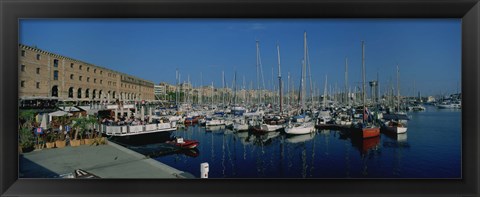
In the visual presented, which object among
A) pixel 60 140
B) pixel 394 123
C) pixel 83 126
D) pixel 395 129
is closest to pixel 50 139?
pixel 60 140

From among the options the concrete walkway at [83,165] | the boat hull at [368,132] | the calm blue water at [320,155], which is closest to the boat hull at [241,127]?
the calm blue water at [320,155]

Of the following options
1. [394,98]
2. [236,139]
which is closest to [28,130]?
[236,139]

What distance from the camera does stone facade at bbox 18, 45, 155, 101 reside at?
1769 mm

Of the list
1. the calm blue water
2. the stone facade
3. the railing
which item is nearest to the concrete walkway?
the stone facade

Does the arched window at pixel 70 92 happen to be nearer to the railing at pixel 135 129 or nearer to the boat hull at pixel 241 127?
the railing at pixel 135 129

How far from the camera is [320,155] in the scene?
18.3ft

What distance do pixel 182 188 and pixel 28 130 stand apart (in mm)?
1331

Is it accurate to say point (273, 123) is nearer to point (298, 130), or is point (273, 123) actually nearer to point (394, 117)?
point (298, 130)

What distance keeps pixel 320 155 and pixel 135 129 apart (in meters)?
3.67

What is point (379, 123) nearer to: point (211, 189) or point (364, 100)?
point (364, 100)

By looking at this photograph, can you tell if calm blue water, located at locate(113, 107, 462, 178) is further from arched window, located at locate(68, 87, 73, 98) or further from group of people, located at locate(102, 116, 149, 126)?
arched window, located at locate(68, 87, 73, 98)

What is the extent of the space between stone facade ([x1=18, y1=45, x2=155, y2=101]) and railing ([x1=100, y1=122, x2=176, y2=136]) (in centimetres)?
102

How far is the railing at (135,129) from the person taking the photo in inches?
155
